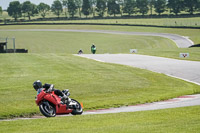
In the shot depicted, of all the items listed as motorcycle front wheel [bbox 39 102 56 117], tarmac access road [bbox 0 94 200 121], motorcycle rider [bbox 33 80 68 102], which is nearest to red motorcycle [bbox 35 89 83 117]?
motorcycle front wheel [bbox 39 102 56 117]

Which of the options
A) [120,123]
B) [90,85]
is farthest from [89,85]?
[120,123]

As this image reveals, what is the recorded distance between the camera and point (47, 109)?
13945 millimetres

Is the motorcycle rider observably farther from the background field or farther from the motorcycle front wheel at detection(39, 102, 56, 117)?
the background field

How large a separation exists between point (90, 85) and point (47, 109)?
9.20 meters

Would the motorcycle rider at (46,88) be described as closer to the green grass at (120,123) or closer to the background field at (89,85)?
the green grass at (120,123)

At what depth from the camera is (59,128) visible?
11.8m

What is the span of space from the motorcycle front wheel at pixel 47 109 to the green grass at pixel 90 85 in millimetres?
3009

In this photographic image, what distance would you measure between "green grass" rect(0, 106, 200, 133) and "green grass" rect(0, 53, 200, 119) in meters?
3.97

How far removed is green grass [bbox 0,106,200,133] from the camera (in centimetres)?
1110

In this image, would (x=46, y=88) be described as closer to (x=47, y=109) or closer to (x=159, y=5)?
(x=47, y=109)

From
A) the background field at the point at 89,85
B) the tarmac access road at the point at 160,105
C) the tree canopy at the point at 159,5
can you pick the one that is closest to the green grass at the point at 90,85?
the background field at the point at 89,85

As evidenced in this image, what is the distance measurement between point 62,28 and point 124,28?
23.0 metres

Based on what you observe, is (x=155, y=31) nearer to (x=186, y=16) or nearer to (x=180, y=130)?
(x=186, y=16)

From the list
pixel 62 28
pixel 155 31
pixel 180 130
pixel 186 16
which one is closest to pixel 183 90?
pixel 180 130
